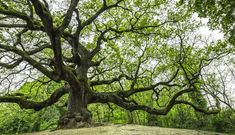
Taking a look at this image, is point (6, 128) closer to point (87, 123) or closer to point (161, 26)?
point (87, 123)

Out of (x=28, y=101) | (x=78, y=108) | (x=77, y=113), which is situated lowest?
(x=77, y=113)

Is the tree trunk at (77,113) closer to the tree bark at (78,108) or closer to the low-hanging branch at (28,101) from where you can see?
the tree bark at (78,108)

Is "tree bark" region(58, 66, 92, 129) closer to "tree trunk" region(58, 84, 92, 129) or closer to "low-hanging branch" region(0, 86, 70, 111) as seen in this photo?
"tree trunk" region(58, 84, 92, 129)

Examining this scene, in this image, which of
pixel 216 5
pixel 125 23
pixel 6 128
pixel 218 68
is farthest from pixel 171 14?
pixel 6 128

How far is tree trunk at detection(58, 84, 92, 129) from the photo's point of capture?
11156mm

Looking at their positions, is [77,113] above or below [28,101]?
below

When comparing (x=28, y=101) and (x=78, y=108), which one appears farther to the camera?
(x=78, y=108)

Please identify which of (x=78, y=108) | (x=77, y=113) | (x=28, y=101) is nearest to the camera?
(x=77, y=113)

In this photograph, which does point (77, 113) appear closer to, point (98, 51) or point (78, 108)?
point (78, 108)

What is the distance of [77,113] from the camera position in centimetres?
1161

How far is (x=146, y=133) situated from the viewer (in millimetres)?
8227

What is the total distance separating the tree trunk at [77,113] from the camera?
11.2 meters

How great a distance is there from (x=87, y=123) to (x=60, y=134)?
286 cm

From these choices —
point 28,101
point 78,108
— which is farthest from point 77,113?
point 28,101
